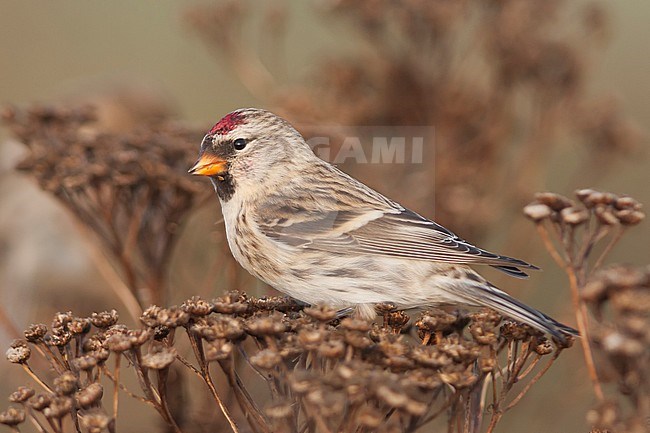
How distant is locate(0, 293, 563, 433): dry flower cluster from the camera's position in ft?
7.48

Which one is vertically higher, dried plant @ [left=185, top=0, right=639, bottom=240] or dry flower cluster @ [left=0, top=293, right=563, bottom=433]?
dried plant @ [left=185, top=0, right=639, bottom=240]

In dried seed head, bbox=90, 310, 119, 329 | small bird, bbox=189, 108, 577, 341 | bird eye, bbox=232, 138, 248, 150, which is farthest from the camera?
bird eye, bbox=232, 138, 248, 150

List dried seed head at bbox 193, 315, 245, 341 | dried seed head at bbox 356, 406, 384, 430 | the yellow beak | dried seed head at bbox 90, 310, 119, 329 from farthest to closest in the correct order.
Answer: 1. the yellow beak
2. dried seed head at bbox 90, 310, 119, 329
3. dried seed head at bbox 193, 315, 245, 341
4. dried seed head at bbox 356, 406, 384, 430

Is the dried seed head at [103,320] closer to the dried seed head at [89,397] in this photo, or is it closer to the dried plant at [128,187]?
the dried seed head at [89,397]

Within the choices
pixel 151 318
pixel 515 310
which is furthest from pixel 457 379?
pixel 151 318

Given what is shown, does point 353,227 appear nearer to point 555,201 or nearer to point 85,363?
point 555,201

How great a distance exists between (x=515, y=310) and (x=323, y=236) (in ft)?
3.49

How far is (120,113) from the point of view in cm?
638

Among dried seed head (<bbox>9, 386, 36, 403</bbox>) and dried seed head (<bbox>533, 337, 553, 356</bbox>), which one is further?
dried seed head (<bbox>533, 337, 553, 356</bbox>)

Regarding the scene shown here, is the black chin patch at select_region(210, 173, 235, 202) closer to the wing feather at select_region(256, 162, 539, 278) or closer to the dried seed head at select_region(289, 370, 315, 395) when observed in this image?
the wing feather at select_region(256, 162, 539, 278)

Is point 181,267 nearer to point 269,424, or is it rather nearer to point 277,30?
point 277,30

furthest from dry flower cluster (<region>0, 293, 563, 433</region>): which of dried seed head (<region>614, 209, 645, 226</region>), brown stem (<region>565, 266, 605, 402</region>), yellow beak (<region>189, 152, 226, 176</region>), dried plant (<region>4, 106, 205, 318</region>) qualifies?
dried plant (<region>4, 106, 205, 318</region>)

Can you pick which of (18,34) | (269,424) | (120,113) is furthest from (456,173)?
(18,34)

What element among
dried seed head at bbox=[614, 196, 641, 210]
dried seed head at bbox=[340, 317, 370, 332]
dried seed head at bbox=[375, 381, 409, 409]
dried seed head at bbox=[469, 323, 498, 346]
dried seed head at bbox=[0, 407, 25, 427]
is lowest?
dried seed head at bbox=[0, 407, 25, 427]
